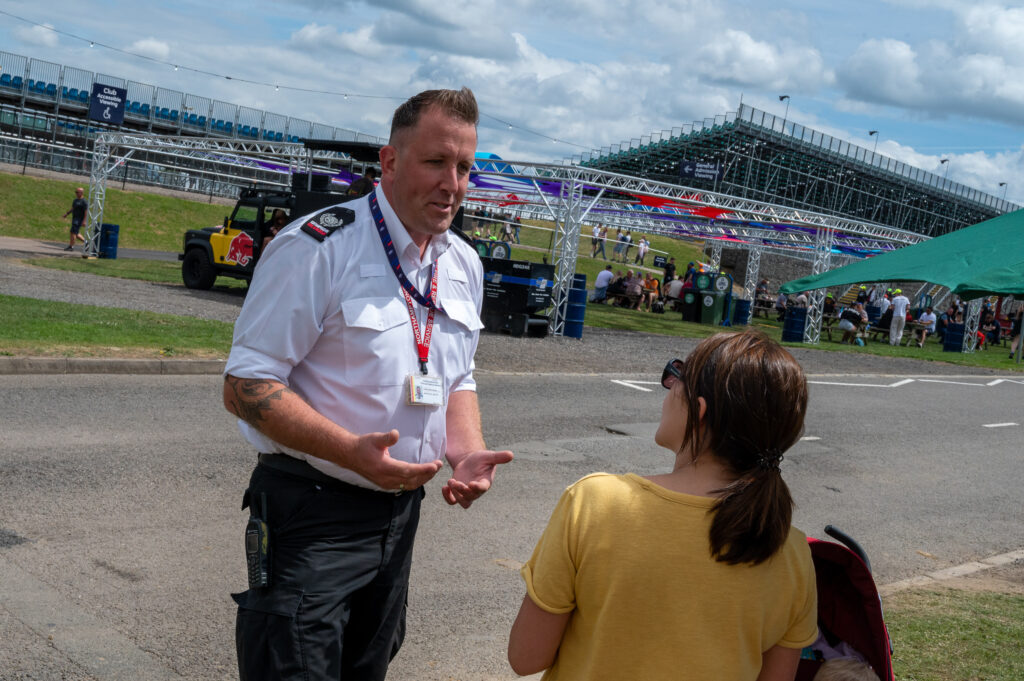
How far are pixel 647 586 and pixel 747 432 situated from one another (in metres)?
0.36

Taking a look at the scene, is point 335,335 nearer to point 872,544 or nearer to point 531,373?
point 872,544

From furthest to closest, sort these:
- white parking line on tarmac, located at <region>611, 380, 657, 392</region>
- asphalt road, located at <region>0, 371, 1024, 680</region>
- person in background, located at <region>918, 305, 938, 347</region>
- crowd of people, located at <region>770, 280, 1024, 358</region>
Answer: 1. person in background, located at <region>918, 305, 938, 347</region>
2. crowd of people, located at <region>770, 280, 1024, 358</region>
3. white parking line on tarmac, located at <region>611, 380, 657, 392</region>
4. asphalt road, located at <region>0, 371, 1024, 680</region>

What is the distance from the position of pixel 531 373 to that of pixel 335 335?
502 inches

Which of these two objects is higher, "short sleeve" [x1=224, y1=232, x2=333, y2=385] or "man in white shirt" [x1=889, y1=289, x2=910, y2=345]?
"man in white shirt" [x1=889, y1=289, x2=910, y2=345]

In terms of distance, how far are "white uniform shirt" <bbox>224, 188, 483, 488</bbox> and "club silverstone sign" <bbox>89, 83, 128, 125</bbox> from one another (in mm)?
49527

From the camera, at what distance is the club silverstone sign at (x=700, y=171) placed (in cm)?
8500

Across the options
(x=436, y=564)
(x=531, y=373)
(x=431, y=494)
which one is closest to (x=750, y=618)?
(x=436, y=564)

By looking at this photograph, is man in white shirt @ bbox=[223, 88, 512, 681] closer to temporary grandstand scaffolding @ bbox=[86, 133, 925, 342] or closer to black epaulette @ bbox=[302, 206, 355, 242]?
black epaulette @ bbox=[302, 206, 355, 242]

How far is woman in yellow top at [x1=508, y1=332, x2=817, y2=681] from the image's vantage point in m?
1.90

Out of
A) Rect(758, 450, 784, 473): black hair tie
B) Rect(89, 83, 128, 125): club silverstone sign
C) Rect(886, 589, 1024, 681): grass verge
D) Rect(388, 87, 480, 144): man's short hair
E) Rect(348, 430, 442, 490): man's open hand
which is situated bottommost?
Rect(886, 589, 1024, 681): grass verge

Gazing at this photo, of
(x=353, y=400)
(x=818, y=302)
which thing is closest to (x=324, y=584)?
(x=353, y=400)

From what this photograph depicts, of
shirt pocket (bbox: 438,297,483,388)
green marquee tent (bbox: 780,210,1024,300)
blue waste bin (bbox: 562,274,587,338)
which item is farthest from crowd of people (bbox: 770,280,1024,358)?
shirt pocket (bbox: 438,297,483,388)

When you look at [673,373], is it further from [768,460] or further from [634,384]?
[634,384]

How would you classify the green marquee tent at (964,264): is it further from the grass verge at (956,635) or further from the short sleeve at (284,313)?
the short sleeve at (284,313)
